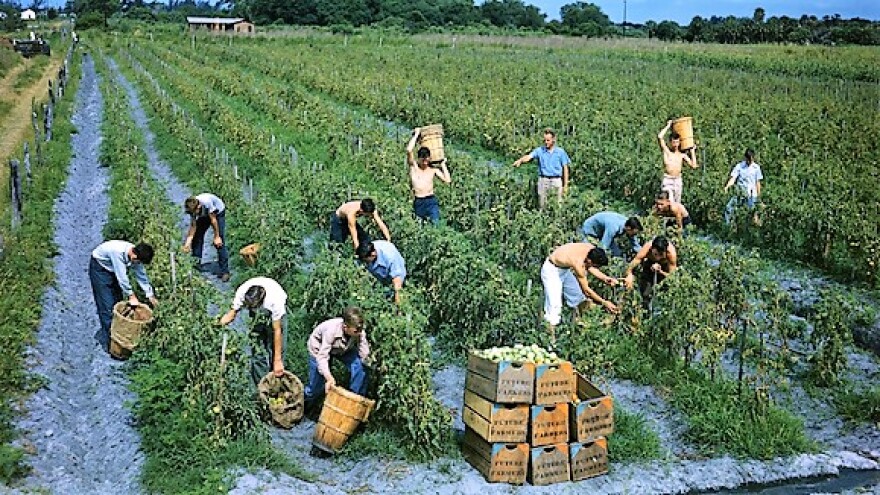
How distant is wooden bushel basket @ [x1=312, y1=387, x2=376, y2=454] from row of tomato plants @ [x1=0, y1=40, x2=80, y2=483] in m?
2.17

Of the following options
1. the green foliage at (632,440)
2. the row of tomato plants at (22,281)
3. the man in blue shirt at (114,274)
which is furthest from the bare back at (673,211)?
the row of tomato plants at (22,281)

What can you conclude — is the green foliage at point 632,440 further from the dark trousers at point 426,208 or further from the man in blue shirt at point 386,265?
the dark trousers at point 426,208

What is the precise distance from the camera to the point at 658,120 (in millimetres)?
20578

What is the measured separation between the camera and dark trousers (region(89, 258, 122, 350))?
8977mm

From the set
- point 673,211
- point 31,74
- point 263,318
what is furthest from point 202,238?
point 31,74

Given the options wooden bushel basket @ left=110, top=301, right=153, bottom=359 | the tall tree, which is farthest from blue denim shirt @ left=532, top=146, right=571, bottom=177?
the tall tree

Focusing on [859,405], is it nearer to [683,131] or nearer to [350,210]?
[350,210]

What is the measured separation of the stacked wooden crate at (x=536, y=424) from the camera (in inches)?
264

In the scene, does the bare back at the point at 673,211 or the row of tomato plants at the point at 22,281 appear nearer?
the row of tomato plants at the point at 22,281

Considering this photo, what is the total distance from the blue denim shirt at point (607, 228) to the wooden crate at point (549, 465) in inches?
137

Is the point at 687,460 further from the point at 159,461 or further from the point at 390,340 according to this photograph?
the point at 159,461

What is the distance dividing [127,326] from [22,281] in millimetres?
2370

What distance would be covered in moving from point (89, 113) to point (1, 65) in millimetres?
12637

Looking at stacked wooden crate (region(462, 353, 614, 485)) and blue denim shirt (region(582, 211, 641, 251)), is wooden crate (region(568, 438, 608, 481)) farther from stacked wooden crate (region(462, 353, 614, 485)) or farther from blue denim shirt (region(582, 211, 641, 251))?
blue denim shirt (region(582, 211, 641, 251))
